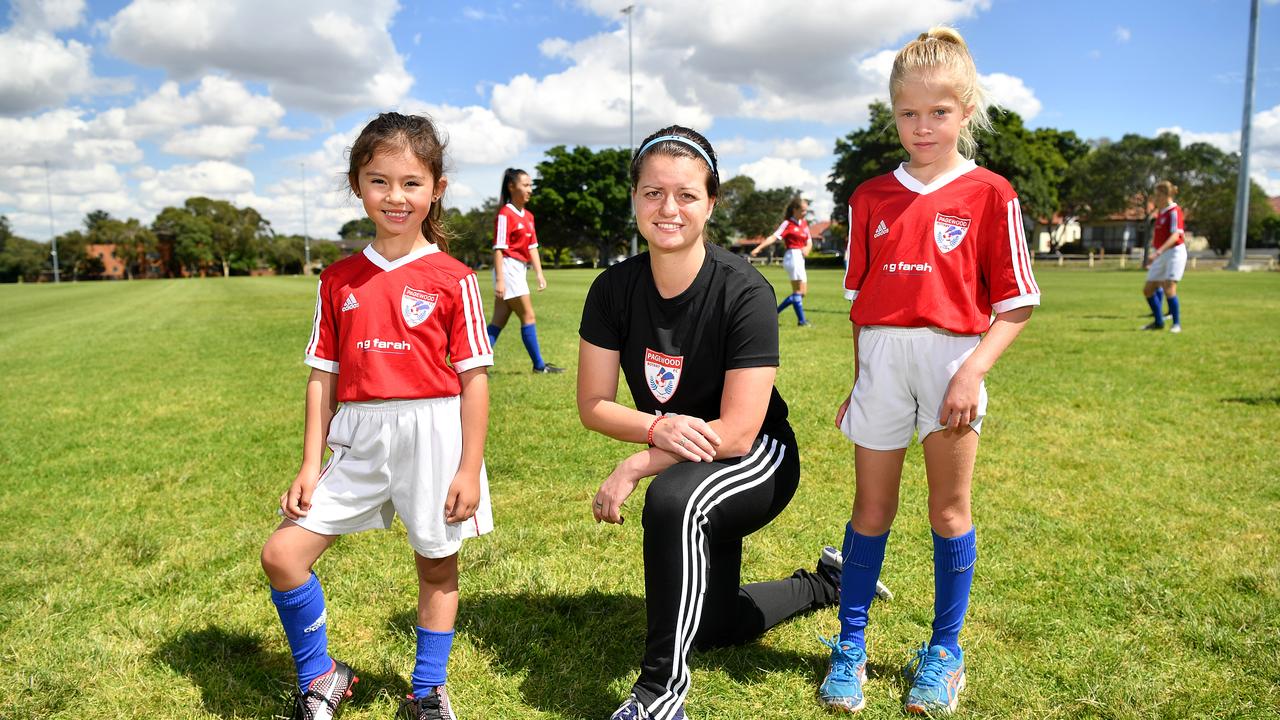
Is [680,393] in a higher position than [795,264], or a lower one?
lower

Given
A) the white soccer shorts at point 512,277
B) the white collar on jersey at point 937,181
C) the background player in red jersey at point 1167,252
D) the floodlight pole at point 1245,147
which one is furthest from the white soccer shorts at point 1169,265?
the floodlight pole at point 1245,147

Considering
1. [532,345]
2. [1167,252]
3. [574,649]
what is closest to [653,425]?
[574,649]

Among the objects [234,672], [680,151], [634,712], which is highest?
[680,151]

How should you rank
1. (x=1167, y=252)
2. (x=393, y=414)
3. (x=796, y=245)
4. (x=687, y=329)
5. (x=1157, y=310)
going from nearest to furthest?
(x=393, y=414) < (x=687, y=329) < (x=1167, y=252) < (x=1157, y=310) < (x=796, y=245)

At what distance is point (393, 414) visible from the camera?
2455 millimetres

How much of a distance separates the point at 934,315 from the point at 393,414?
1.72 metres

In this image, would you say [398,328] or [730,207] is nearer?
[398,328]

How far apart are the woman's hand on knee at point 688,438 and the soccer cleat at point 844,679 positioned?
877 mm

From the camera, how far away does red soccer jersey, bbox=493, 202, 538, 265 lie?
28.7 ft

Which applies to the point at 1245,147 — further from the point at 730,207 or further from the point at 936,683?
the point at 936,683

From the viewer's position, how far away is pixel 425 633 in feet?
8.46

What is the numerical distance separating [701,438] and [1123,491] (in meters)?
3.54

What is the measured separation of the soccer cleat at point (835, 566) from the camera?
11.1 feet

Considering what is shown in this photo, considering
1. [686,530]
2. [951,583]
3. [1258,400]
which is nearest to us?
[686,530]
